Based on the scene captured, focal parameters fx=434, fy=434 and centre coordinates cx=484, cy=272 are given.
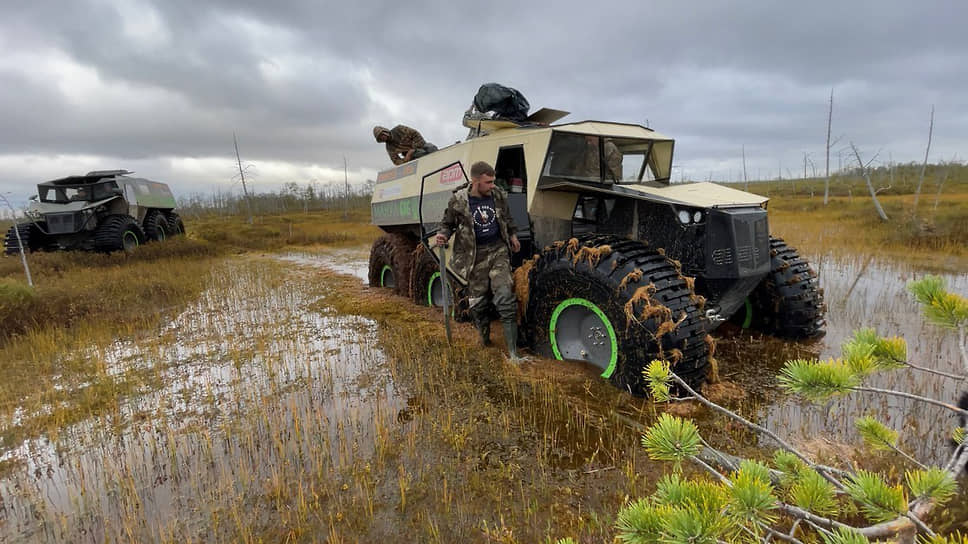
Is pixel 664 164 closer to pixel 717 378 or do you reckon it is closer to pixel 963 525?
pixel 717 378

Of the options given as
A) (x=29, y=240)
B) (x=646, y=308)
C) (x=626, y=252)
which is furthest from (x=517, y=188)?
(x=29, y=240)

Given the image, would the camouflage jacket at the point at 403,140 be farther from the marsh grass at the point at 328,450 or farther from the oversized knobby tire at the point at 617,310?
the oversized knobby tire at the point at 617,310

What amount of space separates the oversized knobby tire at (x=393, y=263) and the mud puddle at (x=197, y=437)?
5.16 ft

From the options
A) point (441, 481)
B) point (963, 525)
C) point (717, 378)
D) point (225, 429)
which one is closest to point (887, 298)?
point (717, 378)

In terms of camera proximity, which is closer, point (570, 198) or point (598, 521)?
point (598, 521)

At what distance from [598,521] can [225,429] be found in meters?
2.65

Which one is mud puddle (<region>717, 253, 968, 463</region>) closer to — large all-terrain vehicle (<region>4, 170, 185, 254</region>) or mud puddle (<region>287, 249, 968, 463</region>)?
mud puddle (<region>287, 249, 968, 463</region>)

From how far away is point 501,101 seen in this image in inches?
207

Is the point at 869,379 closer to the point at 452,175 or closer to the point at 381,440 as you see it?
the point at 381,440

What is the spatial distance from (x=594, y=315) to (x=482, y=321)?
4.24ft

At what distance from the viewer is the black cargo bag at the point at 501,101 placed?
5250mm

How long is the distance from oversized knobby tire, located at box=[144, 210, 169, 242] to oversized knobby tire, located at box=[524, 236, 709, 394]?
49.2ft

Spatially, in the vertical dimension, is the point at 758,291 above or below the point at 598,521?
above

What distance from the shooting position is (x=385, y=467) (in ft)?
8.60
